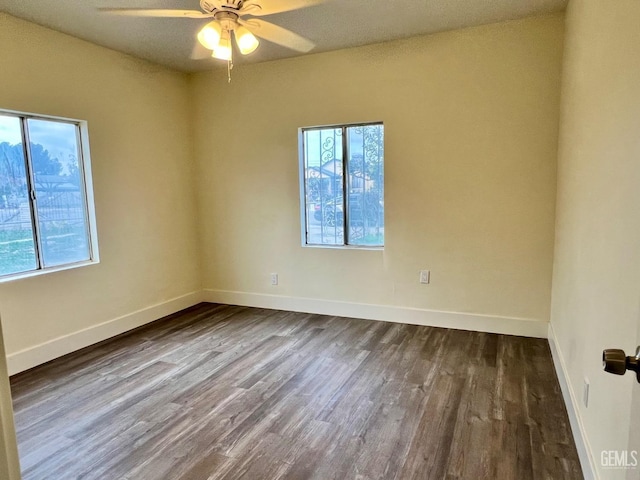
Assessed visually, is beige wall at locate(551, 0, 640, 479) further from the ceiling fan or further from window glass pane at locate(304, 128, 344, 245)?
window glass pane at locate(304, 128, 344, 245)

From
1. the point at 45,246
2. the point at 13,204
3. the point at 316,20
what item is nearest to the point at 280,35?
the point at 316,20

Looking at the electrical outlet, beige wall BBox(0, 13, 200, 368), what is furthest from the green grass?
the electrical outlet

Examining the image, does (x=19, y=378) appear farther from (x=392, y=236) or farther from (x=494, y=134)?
(x=494, y=134)

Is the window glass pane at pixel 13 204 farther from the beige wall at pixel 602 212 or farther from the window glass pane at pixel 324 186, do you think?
the beige wall at pixel 602 212

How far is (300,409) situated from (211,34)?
2.40 m

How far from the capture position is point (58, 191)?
3295mm

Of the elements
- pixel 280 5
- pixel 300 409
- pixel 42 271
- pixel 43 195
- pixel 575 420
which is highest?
pixel 280 5

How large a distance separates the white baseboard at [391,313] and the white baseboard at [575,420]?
497 millimetres

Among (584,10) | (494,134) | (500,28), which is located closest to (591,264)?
(584,10)

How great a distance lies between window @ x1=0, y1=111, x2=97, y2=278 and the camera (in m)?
2.95

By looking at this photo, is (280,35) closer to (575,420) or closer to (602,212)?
(602,212)

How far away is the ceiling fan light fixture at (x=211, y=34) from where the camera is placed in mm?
2414

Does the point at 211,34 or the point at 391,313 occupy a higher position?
the point at 211,34

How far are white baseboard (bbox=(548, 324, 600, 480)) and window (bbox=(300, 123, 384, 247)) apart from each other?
1831 mm
